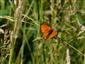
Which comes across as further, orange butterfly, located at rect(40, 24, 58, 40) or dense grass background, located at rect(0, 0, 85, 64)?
dense grass background, located at rect(0, 0, 85, 64)

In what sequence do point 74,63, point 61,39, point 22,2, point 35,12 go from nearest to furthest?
point 22,2 < point 61,39 < point 74,63 < point 35,12

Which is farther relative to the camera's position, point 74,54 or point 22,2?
point 74,54

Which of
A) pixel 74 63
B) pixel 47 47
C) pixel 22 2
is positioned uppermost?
pixel 22 2

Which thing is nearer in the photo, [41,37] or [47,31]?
[47,31]

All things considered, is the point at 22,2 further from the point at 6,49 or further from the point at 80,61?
the point at 80,61

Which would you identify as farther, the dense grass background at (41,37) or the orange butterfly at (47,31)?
the dense grass background at (41,37)

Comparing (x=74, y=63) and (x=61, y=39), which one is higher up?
(x=61, y=39)

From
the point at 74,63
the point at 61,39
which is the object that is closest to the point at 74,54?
the point at 74,63

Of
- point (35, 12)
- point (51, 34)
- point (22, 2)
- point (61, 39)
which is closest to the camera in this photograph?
point (22, 2)
